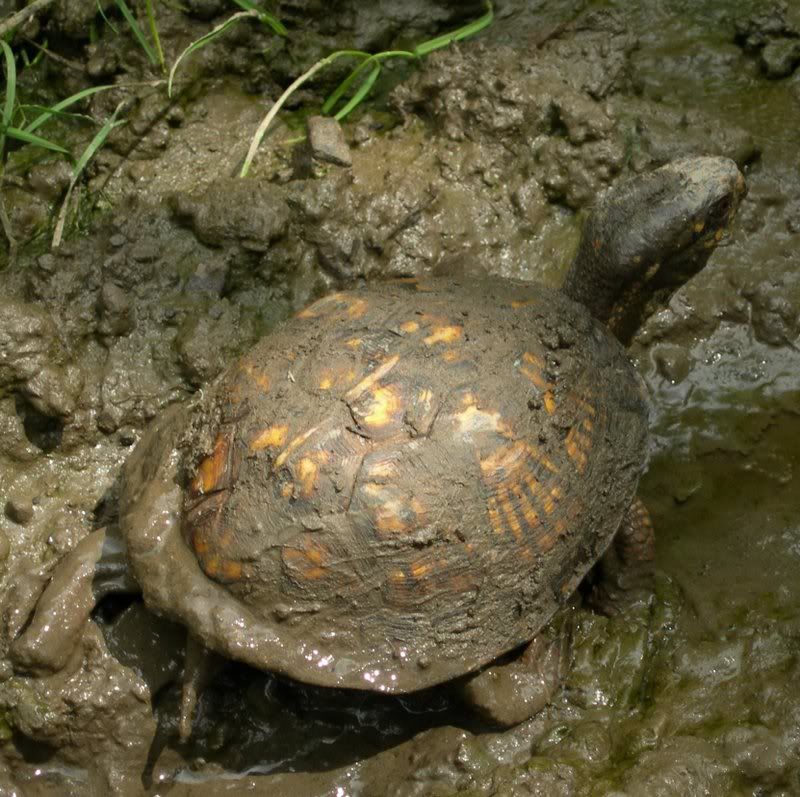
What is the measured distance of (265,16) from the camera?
3973 millimetres

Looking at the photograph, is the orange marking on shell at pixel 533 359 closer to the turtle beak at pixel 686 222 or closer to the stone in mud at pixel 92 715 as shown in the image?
the turtle beak at pixel 686 222

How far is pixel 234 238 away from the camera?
375 cm

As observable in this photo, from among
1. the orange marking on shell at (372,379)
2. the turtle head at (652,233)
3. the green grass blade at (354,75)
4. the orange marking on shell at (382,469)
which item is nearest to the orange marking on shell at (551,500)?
the orange marking on shell at (382,469)

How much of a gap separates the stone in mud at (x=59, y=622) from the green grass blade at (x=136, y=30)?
2.14 meters

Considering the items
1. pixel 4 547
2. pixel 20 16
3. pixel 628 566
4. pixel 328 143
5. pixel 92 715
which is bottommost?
pixel 628 566

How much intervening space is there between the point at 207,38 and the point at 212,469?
6.67ft

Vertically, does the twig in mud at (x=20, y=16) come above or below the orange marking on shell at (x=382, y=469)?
above

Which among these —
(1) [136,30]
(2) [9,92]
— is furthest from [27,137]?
(1) [136,30]

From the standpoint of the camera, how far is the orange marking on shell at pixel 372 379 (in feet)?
8.84

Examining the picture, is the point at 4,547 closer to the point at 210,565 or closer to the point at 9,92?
the point at 210,565

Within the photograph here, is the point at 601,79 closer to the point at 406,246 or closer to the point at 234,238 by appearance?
the point at 406,246

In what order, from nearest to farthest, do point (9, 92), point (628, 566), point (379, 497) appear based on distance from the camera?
point (379, 497)
point (628, 566)
point (9, 92)

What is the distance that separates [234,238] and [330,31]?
1190mm

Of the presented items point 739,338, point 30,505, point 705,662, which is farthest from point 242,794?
point 739,338
